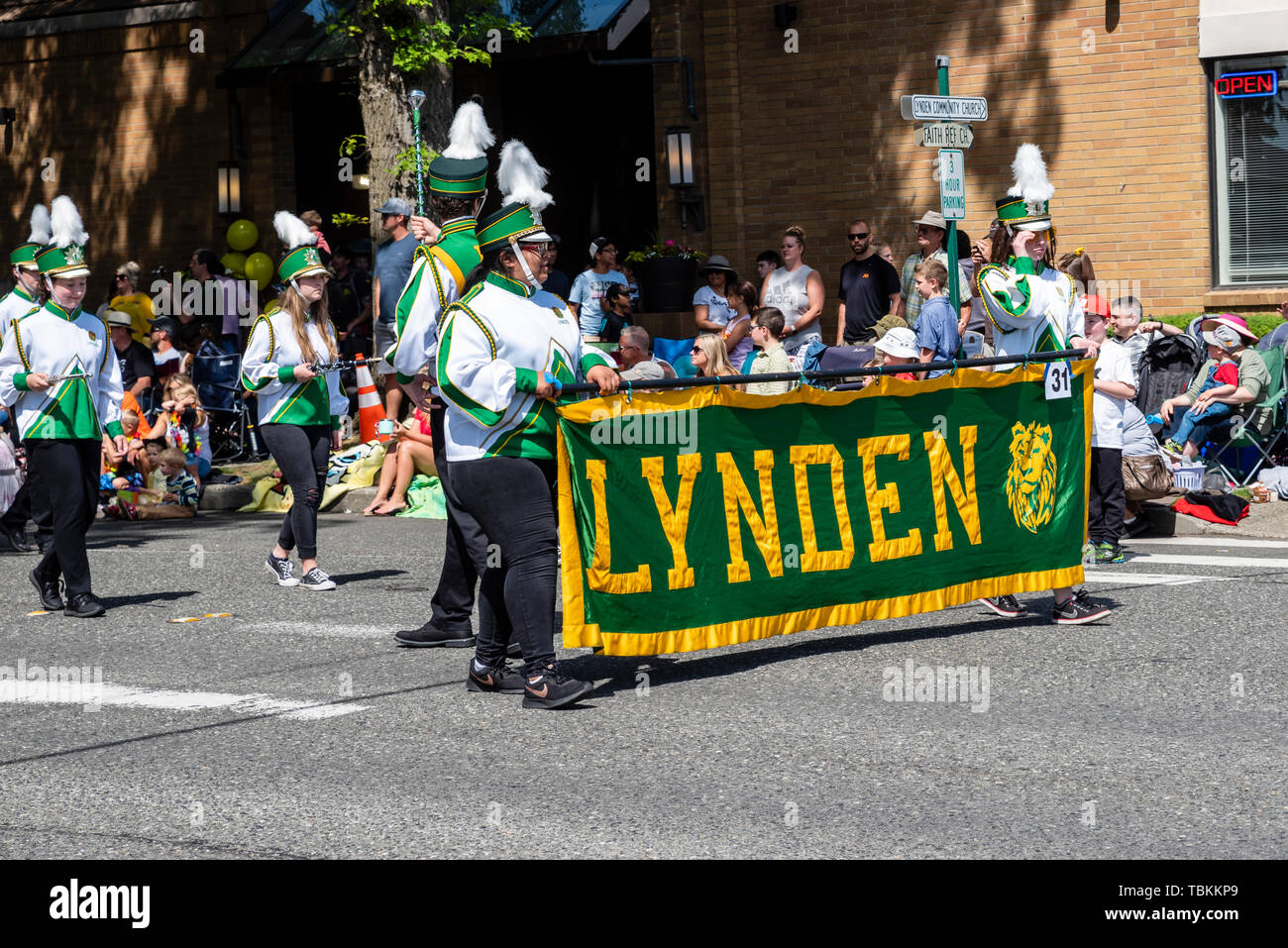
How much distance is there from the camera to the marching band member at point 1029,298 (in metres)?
8.96

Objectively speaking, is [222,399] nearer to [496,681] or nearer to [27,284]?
[27,284]

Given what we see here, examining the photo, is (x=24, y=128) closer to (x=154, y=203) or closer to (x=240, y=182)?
(x=154, y=203)

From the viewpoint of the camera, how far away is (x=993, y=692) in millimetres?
7461

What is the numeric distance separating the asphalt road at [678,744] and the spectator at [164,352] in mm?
9180

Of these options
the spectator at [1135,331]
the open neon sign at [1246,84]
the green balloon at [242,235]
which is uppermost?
the open neon sign at [1246,84]

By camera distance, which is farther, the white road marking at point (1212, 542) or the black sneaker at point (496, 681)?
the white road marking at point (1212, 542)

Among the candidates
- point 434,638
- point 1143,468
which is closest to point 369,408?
point 1143,468

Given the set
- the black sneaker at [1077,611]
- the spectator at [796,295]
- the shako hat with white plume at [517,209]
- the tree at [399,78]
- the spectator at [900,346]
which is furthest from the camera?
the tree at [399,78]

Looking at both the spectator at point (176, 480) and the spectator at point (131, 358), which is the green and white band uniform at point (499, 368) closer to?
the spectator at point (176, 480)

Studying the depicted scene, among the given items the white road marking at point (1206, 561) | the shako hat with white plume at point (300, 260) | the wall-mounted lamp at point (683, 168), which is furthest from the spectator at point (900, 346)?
the wall-mounted lamp at point (683, 168)

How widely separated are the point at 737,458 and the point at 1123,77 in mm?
11783

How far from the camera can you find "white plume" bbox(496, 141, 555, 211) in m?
7.56

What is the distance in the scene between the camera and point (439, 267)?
807cm

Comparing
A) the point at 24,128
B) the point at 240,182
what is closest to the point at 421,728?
the point at 240,182
